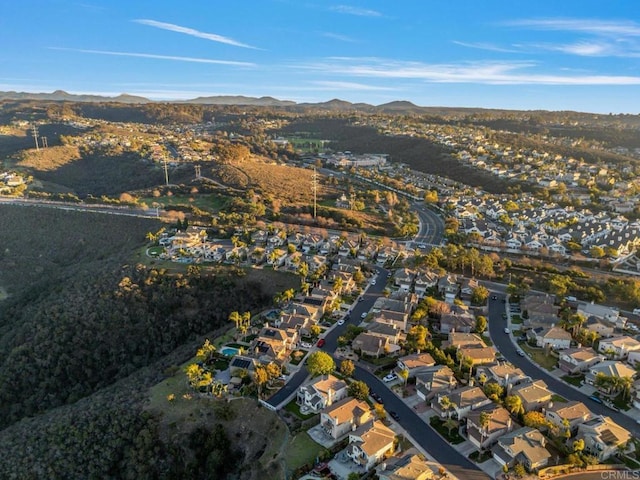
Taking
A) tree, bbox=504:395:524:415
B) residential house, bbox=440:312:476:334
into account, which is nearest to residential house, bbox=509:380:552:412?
tree, bbox=504:395:524:415

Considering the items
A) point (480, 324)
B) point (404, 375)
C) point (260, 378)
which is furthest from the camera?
point (480, 324)

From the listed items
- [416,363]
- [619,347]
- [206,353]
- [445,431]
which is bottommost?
[445,431]

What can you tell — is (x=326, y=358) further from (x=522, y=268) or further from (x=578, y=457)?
(x=522, y=268)

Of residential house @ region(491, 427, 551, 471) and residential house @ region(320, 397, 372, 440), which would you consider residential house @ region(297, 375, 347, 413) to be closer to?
residential house @ region(320, 397, 372, 440)

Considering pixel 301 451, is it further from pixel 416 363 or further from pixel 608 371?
pixel 608 371

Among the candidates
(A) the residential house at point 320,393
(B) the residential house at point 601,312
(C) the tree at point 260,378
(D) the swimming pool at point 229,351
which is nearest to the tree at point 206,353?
(D) the swimming pool at point 229,351

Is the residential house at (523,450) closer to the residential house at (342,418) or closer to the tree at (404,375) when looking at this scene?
the tree at (404,375)

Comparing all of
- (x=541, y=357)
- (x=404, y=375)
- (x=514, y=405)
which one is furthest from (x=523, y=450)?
(x=541, y=357)
